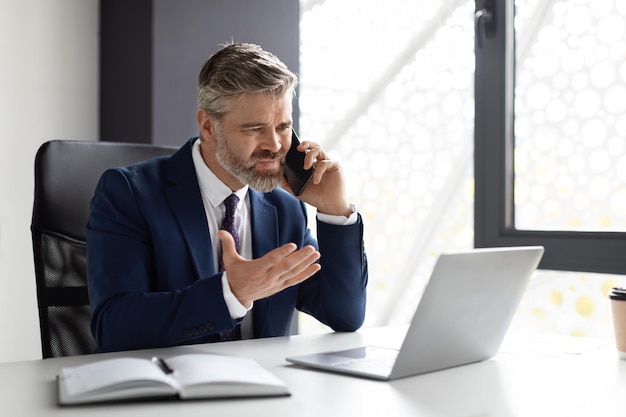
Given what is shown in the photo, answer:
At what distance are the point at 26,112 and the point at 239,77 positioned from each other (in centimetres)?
118

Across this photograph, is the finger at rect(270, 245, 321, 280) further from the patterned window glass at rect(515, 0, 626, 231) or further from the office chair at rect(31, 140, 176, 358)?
the patterned window glass at rect(515, 0, 626, 231)

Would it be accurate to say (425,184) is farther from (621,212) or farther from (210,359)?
(210,359)

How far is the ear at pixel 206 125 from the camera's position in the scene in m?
1.85

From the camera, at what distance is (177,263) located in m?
1.65

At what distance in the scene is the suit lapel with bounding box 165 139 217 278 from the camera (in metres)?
1.66

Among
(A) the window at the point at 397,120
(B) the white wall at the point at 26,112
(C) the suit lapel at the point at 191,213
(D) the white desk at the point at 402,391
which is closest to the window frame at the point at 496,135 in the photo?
(D) the white desk at the point at 402,391

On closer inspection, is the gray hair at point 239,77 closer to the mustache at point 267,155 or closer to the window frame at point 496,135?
the mustache at point 267,155

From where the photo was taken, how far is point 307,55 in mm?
4922

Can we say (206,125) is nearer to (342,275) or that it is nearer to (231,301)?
(342,275)

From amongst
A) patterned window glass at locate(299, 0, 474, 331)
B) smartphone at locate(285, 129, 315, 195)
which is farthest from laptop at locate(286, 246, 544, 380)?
patterned window glass at locate(299, 0, 474, 331)

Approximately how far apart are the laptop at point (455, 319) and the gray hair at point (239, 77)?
0.69 m

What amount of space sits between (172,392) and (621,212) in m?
2.50

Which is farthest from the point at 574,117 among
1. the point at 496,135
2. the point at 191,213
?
the point at 191,213

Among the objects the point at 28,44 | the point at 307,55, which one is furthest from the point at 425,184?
the point at 28,44
